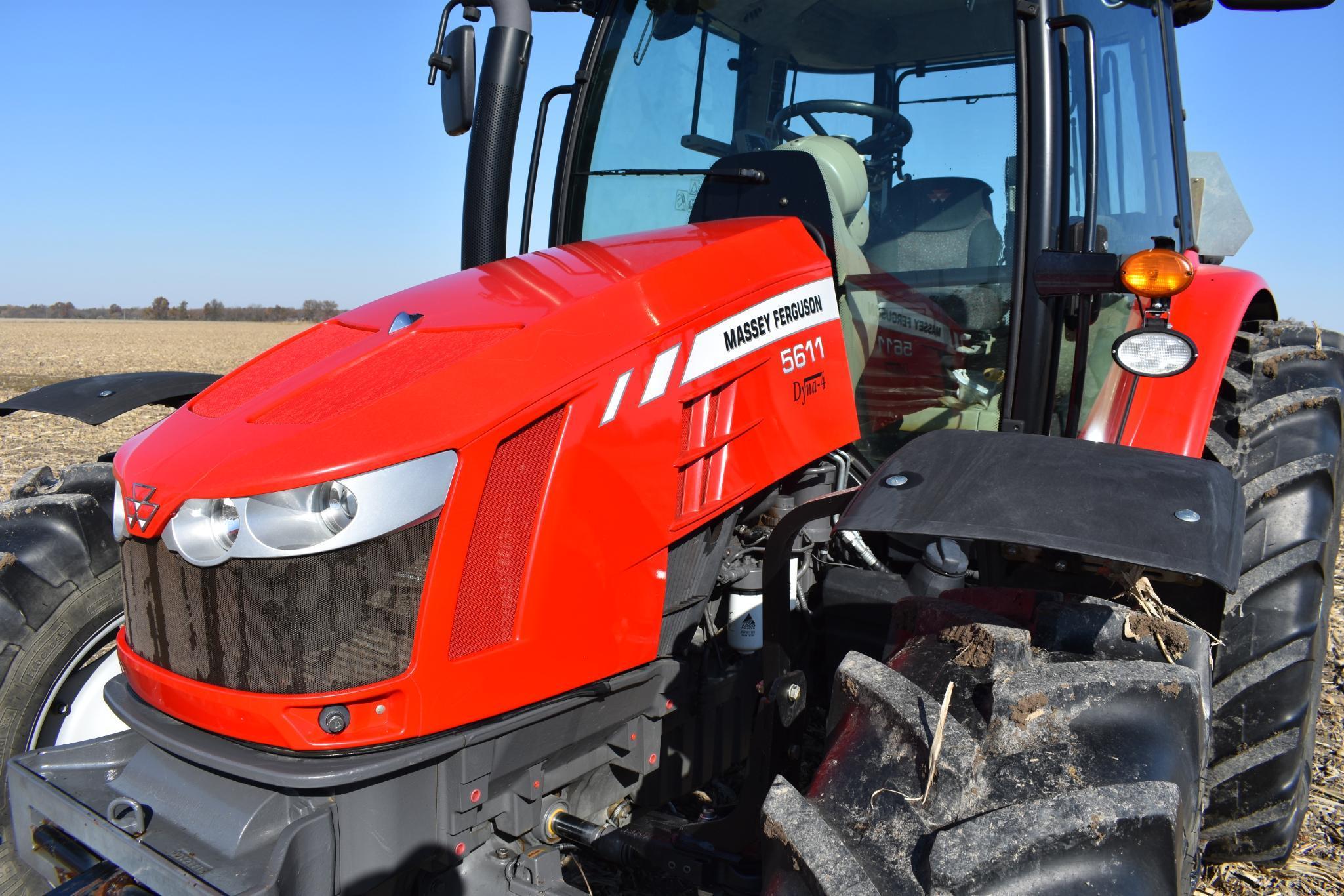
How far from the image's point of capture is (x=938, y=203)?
2.39 m

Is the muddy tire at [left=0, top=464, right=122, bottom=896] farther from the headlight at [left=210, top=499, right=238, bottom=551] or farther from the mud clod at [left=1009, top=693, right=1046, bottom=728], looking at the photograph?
the mud clod at [left=1009, top=693, right=1046, bottom=728]

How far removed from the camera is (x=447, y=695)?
5.15 ft

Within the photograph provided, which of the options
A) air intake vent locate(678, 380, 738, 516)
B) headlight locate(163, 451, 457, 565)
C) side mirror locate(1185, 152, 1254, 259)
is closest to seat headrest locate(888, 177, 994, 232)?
air intake vent locate(678, 380, 738, 516)

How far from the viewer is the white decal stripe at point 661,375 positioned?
70.9 inches

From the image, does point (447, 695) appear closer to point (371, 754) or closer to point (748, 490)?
point (371, 754)

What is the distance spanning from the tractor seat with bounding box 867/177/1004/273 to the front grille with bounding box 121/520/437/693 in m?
1.37

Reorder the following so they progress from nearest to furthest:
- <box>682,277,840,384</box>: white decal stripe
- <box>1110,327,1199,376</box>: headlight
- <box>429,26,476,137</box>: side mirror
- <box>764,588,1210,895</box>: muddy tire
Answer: <box>764,588,1210,895</box>: muddy tire < <box>682,277,840,384</box>: white decal stripe < <box>1110,327,1199,376</box>: headlight < <box>429,26,476,137</box>: side mirror

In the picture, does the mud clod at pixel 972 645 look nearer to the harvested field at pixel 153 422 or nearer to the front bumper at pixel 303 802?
the front bumper at pixel 303 802

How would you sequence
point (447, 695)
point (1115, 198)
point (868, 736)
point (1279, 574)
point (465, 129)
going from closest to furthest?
point (868, 736) → point (447, 695) → point (1279, 574) → point (465, 129) → point (1115, 198)

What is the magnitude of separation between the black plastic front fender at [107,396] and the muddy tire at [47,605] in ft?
0.62

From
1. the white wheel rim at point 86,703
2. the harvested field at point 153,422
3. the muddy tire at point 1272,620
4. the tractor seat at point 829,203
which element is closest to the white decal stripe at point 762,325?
the tractor seat at point 829,203

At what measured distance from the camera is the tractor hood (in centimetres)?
153

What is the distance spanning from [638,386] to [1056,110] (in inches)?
45.6

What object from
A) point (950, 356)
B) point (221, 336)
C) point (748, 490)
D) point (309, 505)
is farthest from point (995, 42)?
point (221, 336)
